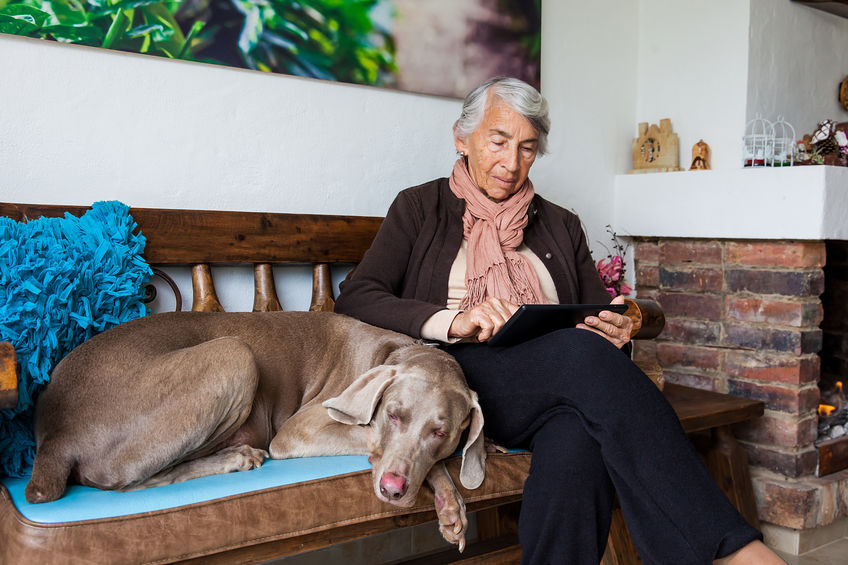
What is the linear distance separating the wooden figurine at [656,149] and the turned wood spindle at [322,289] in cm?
169

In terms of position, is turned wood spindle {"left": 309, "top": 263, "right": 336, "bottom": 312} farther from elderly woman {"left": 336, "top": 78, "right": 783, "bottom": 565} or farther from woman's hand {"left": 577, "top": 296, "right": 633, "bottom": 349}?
woman's hand {"left": 577, "top": 296, "right": 633, "bottom": 349}

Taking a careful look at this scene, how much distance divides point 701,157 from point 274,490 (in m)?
2.46

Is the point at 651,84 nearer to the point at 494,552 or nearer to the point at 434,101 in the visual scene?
the point at 434,101

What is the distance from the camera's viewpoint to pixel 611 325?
2.16 m

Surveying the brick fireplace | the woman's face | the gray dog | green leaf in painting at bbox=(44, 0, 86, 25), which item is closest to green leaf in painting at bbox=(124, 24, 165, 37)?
green leaf in painting at bbox=(44, 0, 86, 25)

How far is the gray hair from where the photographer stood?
238cm

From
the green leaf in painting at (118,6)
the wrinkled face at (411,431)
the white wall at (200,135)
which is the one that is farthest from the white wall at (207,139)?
the wrinkled face at (411,431)

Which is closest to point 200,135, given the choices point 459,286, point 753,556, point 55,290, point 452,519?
point 55,290

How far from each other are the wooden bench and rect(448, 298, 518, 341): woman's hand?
325mm

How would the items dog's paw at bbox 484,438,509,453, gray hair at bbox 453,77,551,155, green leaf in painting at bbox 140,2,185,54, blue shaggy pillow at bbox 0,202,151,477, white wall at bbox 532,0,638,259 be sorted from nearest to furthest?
1. blue shaggy pillow at bbox 0,202,151,477
2. dog's paw at bbox 484,438,509,453
3. green leaf in painting at bbox 140,2,185,54
4. gray hair at bbox 453,77,551,155
5. white wall at bbox 532,0,638,259

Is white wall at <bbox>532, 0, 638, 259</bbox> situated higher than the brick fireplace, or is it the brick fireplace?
white wall at <bbox>532, 0, 638, 259</bbox>

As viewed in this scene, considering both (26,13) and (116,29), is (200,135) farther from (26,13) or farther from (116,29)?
(26,13)

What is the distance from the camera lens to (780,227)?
2910 millimetres

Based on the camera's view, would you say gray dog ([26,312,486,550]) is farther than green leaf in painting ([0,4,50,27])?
No
